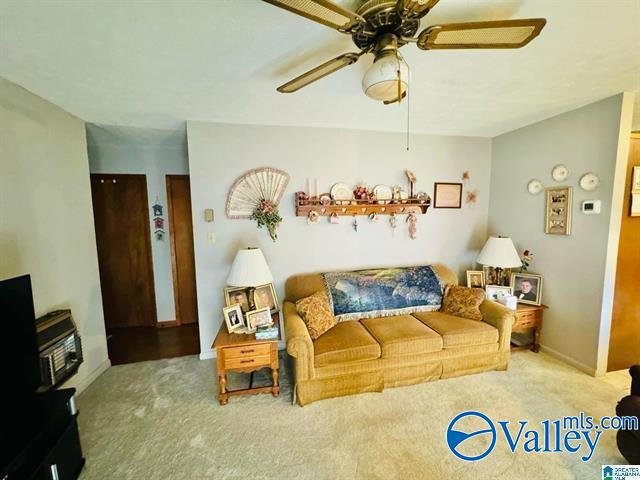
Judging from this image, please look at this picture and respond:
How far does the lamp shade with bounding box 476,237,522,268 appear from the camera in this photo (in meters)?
2.71

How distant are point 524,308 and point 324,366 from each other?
219 centimetres

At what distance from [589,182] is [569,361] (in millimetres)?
1729

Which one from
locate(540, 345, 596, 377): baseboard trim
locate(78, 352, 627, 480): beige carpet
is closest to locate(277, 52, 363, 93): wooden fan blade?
locate(78, 352, 627, 480): beige carpet

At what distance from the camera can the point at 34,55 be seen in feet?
4.79

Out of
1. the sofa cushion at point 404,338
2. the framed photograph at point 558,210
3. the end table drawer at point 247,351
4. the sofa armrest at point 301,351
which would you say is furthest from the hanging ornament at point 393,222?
the end table drawer at point 247,351

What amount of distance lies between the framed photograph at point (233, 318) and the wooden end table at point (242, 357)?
0.37 feet

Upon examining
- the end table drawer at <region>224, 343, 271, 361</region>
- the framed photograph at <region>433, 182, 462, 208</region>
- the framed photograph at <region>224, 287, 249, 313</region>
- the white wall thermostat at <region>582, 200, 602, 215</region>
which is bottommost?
the end table drawer at <region>224, 343, 271, 361</region>

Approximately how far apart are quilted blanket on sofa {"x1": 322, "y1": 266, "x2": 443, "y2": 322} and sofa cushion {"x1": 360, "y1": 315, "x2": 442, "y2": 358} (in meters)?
0.24

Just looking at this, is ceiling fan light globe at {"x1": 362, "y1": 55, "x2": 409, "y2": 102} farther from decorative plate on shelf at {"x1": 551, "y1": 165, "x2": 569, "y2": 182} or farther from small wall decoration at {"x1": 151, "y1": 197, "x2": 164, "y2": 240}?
small wall decoration at {"x1": 151, "y1": 197, "x2": 164, "y2": 240}

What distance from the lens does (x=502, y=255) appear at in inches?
107

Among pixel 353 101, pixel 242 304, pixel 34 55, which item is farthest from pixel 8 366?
pixel 353 101

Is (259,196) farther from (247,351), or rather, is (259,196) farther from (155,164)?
(155,164)

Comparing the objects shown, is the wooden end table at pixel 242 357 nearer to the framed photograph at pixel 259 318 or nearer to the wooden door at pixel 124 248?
the framed photograph at pixel 259 318

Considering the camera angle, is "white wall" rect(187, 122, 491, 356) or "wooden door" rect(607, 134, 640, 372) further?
"white wall" rect(187, 122, 491, 356)
